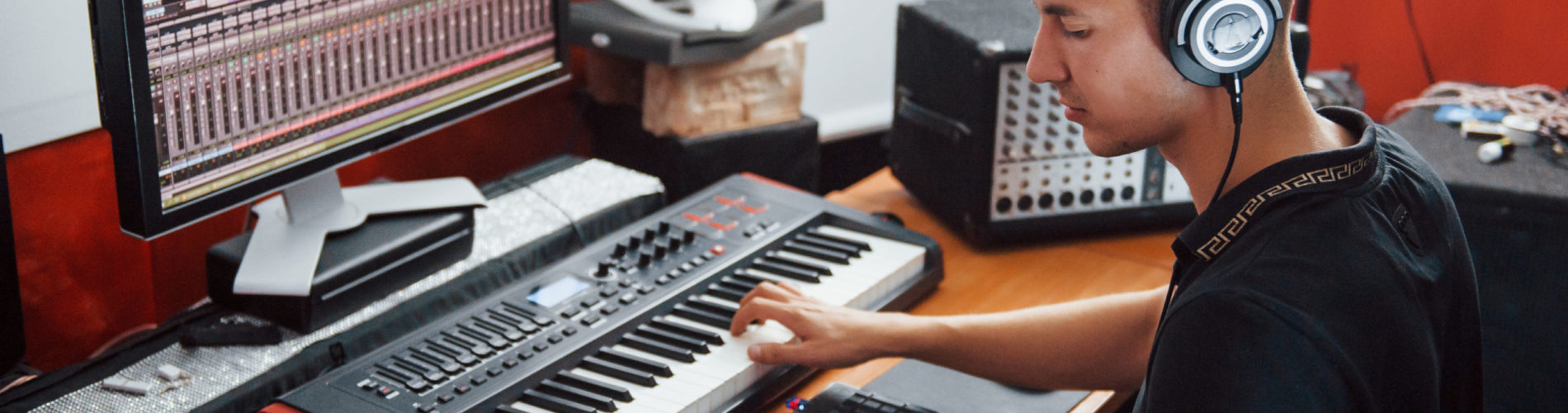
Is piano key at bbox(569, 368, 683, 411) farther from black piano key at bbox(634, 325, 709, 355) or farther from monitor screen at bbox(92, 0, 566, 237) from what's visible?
monitor screen at bbox(92, 0, 566, 237)

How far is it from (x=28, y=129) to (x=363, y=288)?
0.38m

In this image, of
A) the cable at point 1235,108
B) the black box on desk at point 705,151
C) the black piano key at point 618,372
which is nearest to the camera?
the cable at point 1235,108

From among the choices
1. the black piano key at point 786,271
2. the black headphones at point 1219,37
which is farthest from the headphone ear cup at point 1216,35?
the black piano key at point 786,271

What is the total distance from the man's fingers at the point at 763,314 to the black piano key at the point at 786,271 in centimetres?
13

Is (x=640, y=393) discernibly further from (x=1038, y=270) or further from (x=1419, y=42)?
(x=1419, y=42)

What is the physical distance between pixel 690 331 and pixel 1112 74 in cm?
54

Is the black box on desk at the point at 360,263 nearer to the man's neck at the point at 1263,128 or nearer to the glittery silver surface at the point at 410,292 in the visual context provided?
the glittery silver surface at the point at 410,292

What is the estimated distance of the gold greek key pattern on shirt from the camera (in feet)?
3.04

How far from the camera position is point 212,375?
1194mm

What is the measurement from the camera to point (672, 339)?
51.5 inches

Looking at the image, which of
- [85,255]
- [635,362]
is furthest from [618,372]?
[85,255]

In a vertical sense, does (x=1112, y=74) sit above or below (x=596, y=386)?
above

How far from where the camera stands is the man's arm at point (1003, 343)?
128 centimetres

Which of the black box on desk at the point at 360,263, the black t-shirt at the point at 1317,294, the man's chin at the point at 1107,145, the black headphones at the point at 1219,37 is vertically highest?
the black headphones at the point at 1219,37
